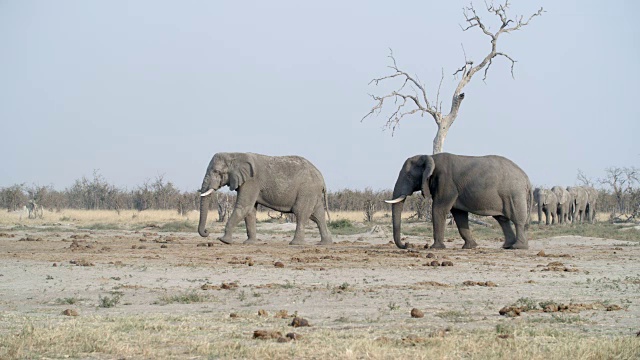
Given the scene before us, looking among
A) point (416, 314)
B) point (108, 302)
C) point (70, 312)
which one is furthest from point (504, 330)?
point (108, 302)

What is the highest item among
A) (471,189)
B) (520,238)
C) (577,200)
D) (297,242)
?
(577,200)

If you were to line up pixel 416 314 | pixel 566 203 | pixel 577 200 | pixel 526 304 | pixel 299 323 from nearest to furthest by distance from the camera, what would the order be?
pixel 299 323 → pixel 416 314 → pixel 526 304 → pixel 566 203 → pixel 577 200

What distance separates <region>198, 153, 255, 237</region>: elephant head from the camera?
1041 inches

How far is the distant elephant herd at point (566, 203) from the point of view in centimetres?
5222

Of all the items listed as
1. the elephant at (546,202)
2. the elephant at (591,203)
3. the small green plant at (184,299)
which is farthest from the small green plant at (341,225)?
the small green plant at (184,299)

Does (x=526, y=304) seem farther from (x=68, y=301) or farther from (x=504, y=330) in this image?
(x=68, y=301)

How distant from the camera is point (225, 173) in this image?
87.9 feet

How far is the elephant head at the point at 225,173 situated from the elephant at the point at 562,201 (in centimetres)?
2964

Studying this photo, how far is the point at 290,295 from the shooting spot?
45.9ft

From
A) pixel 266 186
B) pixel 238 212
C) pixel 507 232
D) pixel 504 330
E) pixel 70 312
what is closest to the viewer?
pixel 504 330

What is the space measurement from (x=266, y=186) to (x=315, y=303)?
44.8ft

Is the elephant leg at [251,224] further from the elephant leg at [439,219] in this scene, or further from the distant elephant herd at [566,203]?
the distant elephant herd at [566,203]

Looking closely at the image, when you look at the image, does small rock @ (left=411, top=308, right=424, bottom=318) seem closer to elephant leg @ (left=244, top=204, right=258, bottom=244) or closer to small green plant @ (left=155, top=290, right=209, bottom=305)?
small green plant @ (left=155, top=290, right=209, bottom=305)

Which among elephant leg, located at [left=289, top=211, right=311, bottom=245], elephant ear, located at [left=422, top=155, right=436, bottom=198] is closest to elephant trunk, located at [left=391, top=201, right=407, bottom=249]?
elephant ear, located at [left=422, top=155, right=436, bottom=198]
